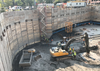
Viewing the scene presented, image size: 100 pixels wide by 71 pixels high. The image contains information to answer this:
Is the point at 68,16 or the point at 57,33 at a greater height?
the point at 68,16

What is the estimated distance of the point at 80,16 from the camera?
3559cm

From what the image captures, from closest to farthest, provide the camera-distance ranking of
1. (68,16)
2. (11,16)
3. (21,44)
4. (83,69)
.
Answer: (83,69)
(11,16)
(21,44)
(68,16)

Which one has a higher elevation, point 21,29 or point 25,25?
point 25,25

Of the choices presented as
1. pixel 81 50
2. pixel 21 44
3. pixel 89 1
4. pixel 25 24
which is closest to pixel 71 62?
pixel 81 50

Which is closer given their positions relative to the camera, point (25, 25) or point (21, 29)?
point (21, 29)

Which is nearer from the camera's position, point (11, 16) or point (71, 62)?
point (71, 62)

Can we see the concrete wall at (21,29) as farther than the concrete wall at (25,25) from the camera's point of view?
Yes

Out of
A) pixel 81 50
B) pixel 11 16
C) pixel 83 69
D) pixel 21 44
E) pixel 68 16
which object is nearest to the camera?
pixel 83 69

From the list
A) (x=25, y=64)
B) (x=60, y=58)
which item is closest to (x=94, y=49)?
(x=60, y=58)

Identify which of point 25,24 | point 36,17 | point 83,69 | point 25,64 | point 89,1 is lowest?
point 83,69

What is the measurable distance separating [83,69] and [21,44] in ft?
44.9

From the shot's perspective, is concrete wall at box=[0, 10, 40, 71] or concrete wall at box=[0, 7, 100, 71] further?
concrete wall at box=[0, 10, 40, 71]

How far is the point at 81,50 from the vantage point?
19.0m

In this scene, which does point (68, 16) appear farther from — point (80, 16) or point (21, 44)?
point (21, 44)
